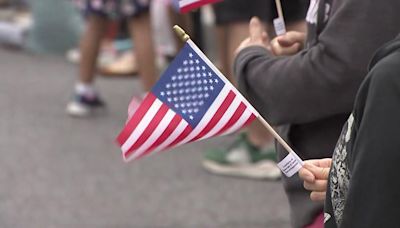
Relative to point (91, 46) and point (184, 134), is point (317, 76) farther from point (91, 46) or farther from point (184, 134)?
point (91, 46)

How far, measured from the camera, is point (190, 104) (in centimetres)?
187

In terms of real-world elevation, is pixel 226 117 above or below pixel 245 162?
above

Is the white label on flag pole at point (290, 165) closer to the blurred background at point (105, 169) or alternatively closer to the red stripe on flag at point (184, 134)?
the red stripe on flag at point (184, 134)

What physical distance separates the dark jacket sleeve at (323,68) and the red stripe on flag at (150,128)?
353mm

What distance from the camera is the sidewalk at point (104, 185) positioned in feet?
13.5

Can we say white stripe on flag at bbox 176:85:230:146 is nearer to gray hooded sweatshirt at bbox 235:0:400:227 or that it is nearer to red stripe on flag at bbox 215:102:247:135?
red stripe on flag at bbox 215:102:247:135

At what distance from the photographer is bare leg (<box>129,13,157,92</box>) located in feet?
17.7

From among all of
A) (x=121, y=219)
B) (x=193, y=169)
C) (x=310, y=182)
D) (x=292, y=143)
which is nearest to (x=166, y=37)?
(x=193, y=169)

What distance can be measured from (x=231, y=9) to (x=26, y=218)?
55.2 inches

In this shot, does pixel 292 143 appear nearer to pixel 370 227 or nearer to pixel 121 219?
pixel 370 227

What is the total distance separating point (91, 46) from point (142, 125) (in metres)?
3.67

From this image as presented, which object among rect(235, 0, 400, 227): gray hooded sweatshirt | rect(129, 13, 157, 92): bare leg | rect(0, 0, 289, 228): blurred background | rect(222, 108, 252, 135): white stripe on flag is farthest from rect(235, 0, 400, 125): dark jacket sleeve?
rect(129, 13, 157, 92): bare leg

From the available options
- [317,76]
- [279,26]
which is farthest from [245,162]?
[317,76]

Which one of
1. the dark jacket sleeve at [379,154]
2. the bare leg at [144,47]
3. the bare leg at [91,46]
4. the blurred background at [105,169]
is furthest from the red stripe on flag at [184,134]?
the bare leg at [91,46]
